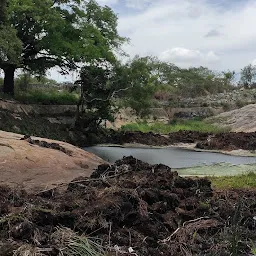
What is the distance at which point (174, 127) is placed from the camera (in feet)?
119

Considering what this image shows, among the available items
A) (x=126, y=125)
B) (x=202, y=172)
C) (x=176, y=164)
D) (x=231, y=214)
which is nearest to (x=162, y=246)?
(x=231, y=214)

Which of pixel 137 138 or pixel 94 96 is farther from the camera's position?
pixel 137 138

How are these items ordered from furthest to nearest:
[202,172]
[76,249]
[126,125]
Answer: [126,125]
[202,172]
[76,249]

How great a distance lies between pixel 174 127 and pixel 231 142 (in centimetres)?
1057

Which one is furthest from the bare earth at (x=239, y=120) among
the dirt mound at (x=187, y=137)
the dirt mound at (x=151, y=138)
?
the dirt mound at (x=151, y=138)

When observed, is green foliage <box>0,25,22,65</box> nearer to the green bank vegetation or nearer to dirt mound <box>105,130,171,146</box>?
dirt mound <box>105,130,171,146</box>

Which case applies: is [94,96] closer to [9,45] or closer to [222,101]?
[9,45]

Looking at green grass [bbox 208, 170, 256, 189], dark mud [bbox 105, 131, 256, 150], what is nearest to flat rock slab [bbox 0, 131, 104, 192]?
green grass [bbox 208, 170, 256, 189]

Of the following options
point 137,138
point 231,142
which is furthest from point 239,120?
point 231,142

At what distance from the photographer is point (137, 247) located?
629 centimetres

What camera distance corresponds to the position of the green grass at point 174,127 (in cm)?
3503

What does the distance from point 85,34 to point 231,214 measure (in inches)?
869

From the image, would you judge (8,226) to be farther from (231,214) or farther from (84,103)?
(84,103)

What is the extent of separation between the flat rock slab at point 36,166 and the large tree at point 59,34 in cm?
1402
